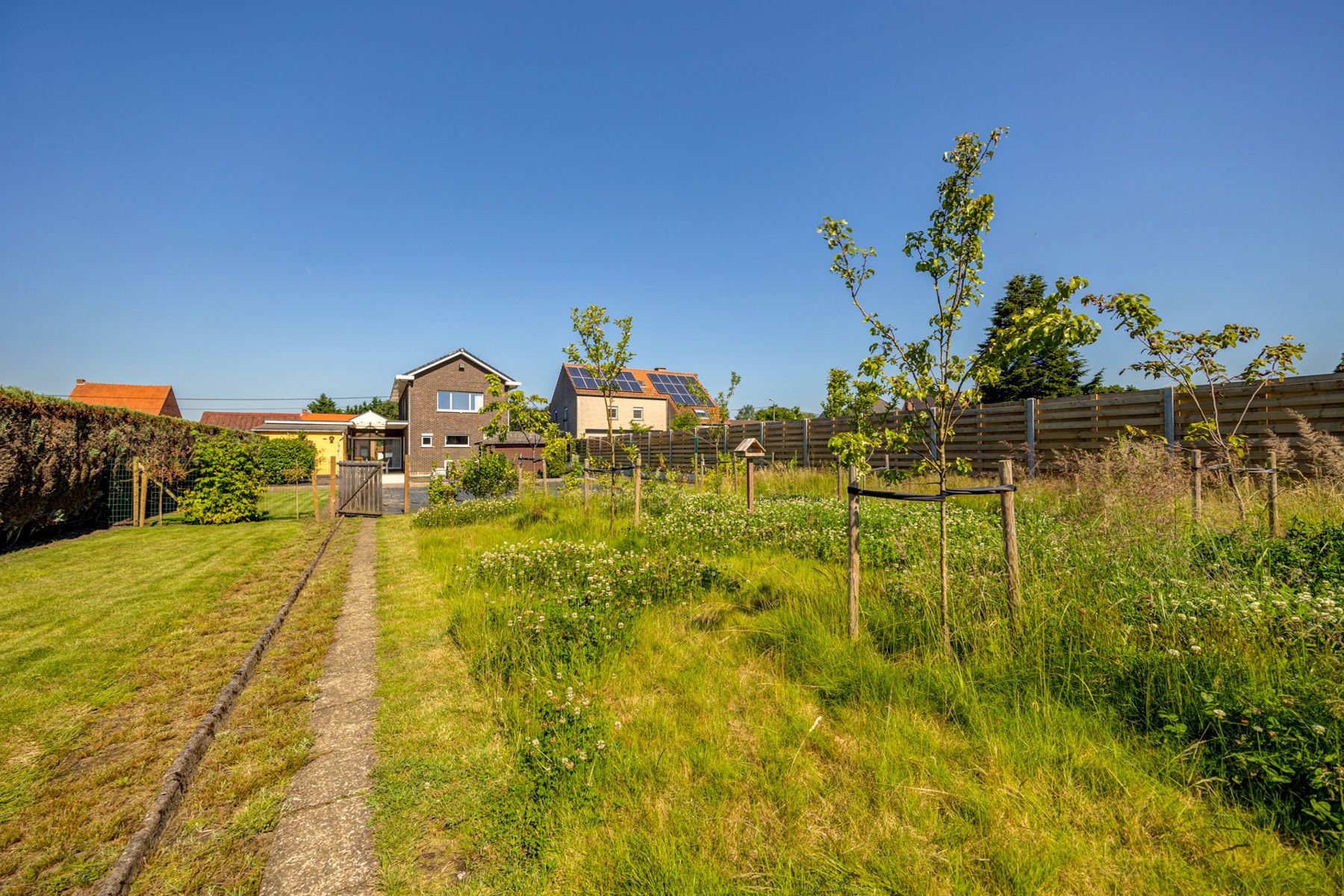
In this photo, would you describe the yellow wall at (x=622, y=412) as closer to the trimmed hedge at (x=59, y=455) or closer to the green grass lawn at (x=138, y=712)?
the trimmed hedge at (x=59, y=455)

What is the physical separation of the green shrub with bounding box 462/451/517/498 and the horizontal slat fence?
12.9ft

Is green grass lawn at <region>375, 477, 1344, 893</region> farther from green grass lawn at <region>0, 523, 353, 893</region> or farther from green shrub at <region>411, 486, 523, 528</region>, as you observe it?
green shrub at <region>411, 486, 523, 528</region>

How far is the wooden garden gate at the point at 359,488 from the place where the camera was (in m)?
15.5

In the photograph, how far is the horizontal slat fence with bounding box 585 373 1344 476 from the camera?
30.4ft

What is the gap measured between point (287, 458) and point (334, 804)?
32.9 meters

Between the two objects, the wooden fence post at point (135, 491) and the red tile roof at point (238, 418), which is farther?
the red tile roof at point (238, 418)

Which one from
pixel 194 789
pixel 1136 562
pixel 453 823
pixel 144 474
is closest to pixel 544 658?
pixel 453 823

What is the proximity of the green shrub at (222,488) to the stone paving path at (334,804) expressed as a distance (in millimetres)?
11045

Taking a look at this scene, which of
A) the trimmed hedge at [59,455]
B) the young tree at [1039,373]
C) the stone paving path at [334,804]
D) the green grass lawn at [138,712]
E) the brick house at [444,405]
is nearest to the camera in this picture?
the stone paving path at [334,804]

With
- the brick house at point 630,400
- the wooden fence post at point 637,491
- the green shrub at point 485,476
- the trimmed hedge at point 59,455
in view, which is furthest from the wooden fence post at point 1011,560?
the brick house at point 630,400

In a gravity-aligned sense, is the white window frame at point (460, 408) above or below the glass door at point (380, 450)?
above

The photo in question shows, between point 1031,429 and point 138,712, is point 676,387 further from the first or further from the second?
point 138,712

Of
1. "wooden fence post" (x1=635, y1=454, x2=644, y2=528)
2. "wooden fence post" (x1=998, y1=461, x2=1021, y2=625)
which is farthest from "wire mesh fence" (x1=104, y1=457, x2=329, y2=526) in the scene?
"wooden fence post" (x1=998, y1=461, x2=1021, y2=625)

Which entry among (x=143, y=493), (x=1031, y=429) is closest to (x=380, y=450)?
(x=143, y=493)
